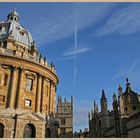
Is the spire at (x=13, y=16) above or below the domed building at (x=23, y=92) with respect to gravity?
above

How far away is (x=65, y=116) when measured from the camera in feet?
322

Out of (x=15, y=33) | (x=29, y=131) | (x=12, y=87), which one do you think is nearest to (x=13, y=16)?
(x=15, y=33)

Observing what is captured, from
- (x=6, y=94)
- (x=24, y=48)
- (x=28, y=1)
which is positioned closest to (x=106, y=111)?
(x=24, y=48)

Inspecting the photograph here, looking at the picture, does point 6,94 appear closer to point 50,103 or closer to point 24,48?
point 50,103

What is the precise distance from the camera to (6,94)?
36.8 m

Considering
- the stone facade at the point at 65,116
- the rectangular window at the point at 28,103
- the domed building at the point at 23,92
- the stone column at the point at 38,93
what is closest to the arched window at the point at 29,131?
the domed building at the point at 23,92

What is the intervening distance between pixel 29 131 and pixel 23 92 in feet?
21.0

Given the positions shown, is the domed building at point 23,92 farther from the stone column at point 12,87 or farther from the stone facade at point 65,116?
the stone facade at point 65,116

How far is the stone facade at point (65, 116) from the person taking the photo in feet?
306

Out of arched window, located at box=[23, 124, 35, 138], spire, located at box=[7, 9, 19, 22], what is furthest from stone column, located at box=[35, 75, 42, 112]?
spire, located at box=[7, 9, 19, 22]

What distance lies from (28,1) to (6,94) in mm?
26494

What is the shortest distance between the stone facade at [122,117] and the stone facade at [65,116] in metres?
22.4

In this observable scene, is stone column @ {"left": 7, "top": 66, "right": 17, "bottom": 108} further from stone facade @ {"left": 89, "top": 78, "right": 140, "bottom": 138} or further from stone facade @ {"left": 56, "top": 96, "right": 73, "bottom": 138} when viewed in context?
stone facade @ {"left": 56, "top": 96, "right": 73, "bottom": 138}

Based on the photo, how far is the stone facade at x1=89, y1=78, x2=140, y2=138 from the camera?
46875 mm
